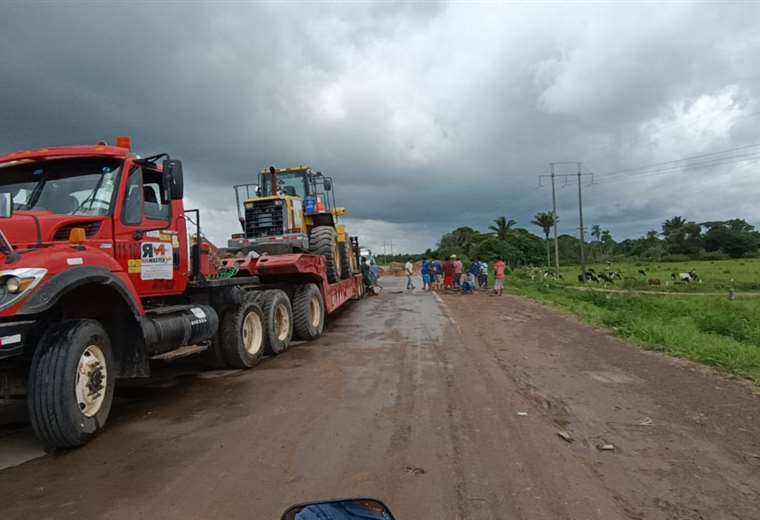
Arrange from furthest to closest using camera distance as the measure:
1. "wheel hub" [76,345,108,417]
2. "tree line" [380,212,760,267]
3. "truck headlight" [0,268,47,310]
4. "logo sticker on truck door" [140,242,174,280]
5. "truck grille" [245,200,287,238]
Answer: "tree line" [380,212,760,267] → "truck grille" [245,200,287,238] → "logo sticker on truck door" [140,242,174,280] → "wheel hub" [76,345,108,417] → "truck headlight" [0,268,47,310]

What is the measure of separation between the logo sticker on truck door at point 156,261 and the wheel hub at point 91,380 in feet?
4.58

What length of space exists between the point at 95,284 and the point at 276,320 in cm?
465

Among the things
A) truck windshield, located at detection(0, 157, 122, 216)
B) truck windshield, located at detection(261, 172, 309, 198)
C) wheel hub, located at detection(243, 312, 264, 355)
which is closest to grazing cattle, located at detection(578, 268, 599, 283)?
truck windshield, located at detection(261, 172, 309, 198)

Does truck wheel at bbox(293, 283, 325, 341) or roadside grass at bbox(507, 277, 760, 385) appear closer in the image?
roadside grass at bbox(507, 277, 760, 385)

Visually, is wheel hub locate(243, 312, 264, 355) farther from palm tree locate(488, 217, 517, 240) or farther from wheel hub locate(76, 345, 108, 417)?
palm tree locate(488, 217, 517, 240)

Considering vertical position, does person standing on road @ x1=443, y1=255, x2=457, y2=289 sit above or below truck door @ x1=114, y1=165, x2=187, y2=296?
below

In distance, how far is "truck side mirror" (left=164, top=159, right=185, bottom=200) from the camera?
20.1 feet

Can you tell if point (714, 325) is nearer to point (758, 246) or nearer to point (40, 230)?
point (40, 230)

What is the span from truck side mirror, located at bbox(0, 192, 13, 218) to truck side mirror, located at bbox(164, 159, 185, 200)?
1.58m

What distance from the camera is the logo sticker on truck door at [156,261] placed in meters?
6.04

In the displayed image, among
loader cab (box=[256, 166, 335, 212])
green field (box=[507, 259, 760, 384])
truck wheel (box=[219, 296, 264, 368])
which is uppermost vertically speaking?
loader cab (box=[256, 166, 335, 212])

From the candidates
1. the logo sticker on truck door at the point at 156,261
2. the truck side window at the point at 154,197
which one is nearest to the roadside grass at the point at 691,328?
the logo sticker on truck door at the point at 156,261

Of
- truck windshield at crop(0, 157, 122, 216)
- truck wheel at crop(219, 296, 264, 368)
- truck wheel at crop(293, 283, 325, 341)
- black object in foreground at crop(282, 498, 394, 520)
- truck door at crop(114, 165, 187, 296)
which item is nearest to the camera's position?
black object in foreground at crop(282, 498, 394, 520)

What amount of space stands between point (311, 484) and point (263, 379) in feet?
12.1
